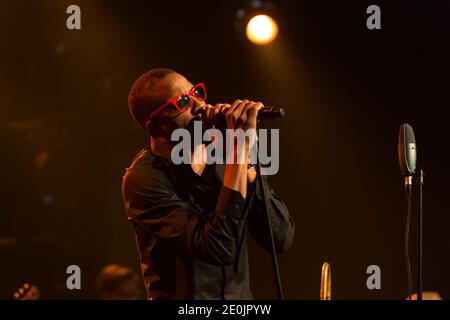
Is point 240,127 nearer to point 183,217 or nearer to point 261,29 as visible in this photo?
point 183,217

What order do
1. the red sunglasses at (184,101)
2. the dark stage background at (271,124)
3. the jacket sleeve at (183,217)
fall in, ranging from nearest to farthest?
the jacket sleeve at (183,217) → the red sunglasses at (184,101) → the dark stage background at (271,124)

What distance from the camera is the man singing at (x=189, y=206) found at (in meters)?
2.14

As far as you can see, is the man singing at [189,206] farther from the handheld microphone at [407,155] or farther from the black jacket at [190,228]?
the handheld microphone at [407,155]

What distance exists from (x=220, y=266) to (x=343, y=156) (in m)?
3.59

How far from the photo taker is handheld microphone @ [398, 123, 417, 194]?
2.84m

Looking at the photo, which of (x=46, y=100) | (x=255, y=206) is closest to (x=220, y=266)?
(x=255, y=206)

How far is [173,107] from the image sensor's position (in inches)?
94.2

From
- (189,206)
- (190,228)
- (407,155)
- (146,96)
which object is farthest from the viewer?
Answer: (407,155)

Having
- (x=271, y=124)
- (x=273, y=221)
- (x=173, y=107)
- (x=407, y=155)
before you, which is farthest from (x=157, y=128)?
(x=271, y=124)

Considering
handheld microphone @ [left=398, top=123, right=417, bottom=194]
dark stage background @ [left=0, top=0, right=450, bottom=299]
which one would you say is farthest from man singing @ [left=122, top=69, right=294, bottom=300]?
dark stage background @ [left=0, top=0, right=450, bottom=299]

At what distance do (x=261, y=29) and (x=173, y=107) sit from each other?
345 centimetres

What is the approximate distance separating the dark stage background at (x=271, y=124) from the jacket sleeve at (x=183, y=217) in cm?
346

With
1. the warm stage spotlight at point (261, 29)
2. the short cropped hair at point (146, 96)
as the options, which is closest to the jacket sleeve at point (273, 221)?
the short cropped hair at point (146, 96)

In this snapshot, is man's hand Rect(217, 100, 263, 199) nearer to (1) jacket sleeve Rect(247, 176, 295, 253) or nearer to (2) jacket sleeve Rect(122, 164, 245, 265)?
(2) jacket sleeve Rect(122, 164, 245, 265)
